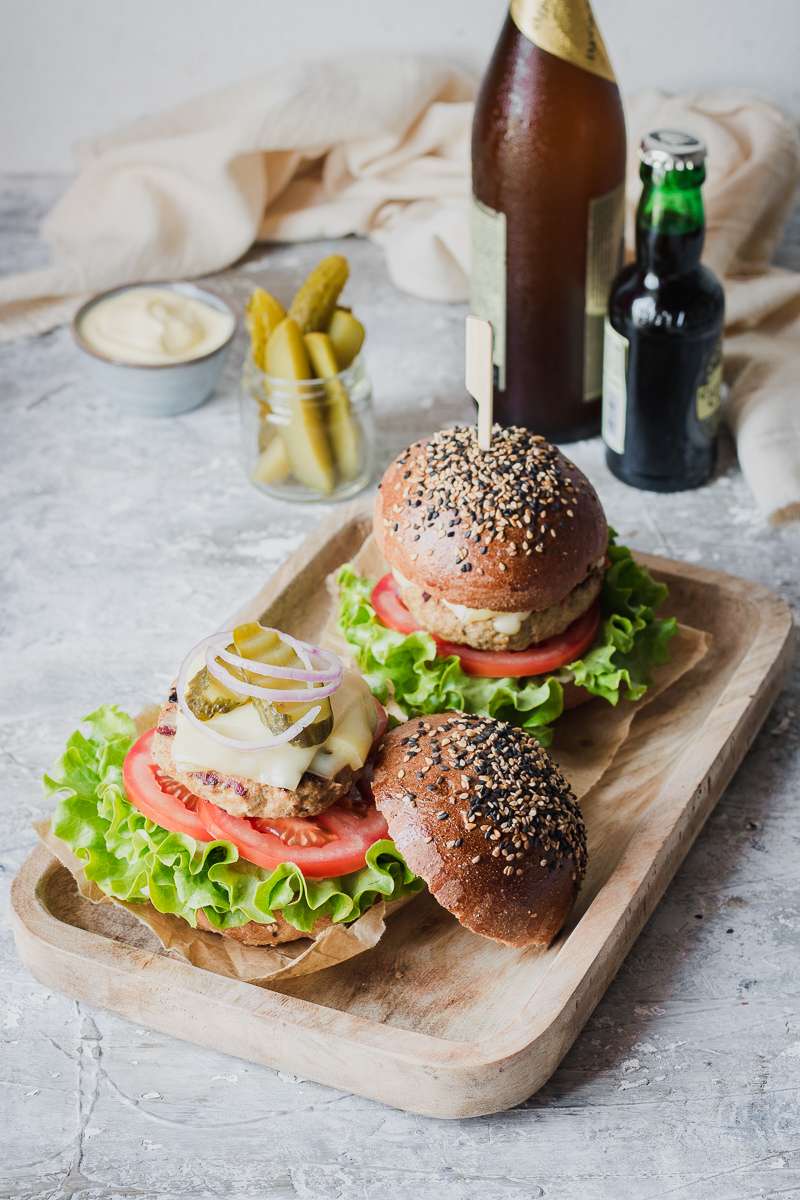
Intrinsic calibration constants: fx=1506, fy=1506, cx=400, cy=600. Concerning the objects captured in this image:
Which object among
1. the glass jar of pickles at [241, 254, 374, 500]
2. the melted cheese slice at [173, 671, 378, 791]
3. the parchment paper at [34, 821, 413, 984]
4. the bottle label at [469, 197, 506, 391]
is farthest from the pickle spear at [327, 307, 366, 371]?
the parchment paper at [34, 821, 413, 984]

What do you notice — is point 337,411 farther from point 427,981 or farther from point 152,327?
point 427,981

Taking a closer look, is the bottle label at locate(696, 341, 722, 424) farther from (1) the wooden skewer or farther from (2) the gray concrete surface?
(1) the wooden skewer

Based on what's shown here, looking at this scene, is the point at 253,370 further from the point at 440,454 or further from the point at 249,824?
the point at 249,824

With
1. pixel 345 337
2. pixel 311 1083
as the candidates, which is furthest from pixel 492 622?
pixel 345 337

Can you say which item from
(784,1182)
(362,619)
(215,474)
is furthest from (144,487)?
(784,1182)

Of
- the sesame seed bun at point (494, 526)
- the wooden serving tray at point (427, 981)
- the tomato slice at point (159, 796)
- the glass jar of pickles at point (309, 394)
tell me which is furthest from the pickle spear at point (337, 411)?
the tomato slice at point (159, 796)

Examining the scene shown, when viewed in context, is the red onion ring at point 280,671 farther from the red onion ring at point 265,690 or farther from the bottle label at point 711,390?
the bottle label at point 711,390
